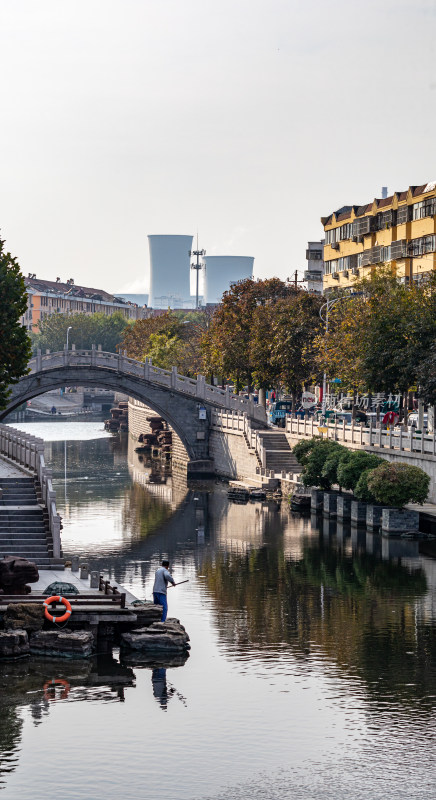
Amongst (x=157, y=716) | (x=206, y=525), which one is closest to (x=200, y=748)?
(x=157, y=716)

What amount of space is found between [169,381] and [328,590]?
50.1m

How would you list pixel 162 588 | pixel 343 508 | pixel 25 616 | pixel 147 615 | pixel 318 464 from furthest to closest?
pixel 318 464
pixel 343 508
pixel 162 588
pixel 147 615
pixel 25 616

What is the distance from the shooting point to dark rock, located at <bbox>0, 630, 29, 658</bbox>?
112ft

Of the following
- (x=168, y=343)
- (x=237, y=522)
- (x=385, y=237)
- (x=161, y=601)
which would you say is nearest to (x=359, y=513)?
(x=237, y=522)

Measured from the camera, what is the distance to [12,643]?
34062mm

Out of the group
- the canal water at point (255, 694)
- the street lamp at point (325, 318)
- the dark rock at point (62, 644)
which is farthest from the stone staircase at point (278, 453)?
the dark rock at point (62, 644)

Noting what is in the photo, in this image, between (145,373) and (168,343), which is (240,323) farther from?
(168,343)

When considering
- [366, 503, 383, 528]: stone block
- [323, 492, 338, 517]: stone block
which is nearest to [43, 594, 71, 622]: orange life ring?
[366, 503, 383, 528]: stone block

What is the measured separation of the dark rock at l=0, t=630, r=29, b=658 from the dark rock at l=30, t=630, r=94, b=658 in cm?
36

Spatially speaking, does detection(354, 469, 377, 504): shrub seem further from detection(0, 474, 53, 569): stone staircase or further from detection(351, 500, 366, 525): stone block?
detection(0, 474, 53, 569): stone staircase

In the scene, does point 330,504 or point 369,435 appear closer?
point 330,504

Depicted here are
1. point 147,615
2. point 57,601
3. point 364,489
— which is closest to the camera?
point 57,601

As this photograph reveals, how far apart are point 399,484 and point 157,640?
84.6 feet

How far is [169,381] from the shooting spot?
95.4 m
